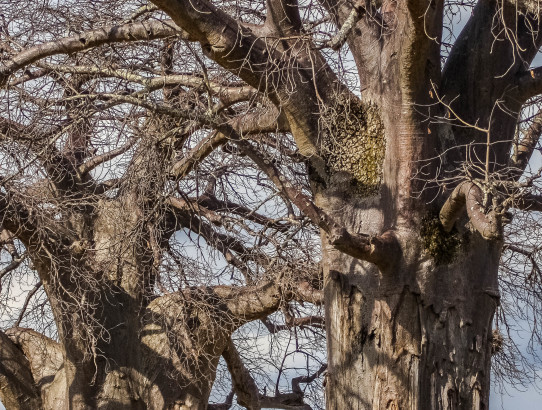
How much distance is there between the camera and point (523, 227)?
7773mm

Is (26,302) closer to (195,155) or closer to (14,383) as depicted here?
(14,383)

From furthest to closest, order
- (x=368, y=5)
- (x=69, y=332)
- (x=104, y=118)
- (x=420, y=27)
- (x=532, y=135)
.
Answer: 1. (x=69, y=332)
2. (x=532, y=135)
3. (x=104, y=118)
4. (x=368, y=5)
5. (x=420, y=27)

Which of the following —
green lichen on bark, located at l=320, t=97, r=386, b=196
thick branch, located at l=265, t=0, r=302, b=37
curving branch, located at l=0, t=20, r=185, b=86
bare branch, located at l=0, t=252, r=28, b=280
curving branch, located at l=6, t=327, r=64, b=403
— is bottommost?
curving branch, located at l=6, t=327, r=64, b=403

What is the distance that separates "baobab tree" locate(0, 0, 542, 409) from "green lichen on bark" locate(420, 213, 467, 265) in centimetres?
1

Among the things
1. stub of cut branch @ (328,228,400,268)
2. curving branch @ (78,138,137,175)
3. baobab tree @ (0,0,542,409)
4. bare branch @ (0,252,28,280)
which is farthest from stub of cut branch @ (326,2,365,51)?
bare branch @ (0,252,28,280)

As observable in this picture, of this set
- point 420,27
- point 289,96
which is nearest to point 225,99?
point 289,96

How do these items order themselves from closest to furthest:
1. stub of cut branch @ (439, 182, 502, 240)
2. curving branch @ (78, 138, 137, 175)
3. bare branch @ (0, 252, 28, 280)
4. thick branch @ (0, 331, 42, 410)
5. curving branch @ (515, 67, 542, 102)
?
stub of cut branch @ (439, 182, 502, 240)
curving branch @ (515, 67, 542, 102)
curving branch @ (78, 138, 137, 175)
bare branch @ (0, 252, 28, 280)
thick branch @ (0, 331, 42, 410)

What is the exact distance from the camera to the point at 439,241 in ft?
18.7

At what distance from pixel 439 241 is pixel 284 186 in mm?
1390

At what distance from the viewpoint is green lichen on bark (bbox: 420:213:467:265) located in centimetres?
568

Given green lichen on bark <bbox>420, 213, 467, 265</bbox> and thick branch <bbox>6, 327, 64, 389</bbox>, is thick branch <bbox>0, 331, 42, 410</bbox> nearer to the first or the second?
thick branch <bbox>6, 327, 64, 389</bbox>

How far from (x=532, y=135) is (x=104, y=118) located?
372cm

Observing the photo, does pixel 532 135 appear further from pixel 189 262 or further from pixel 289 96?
pixel 189 262

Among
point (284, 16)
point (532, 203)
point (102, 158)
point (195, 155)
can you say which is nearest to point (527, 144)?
point (532, 203)
